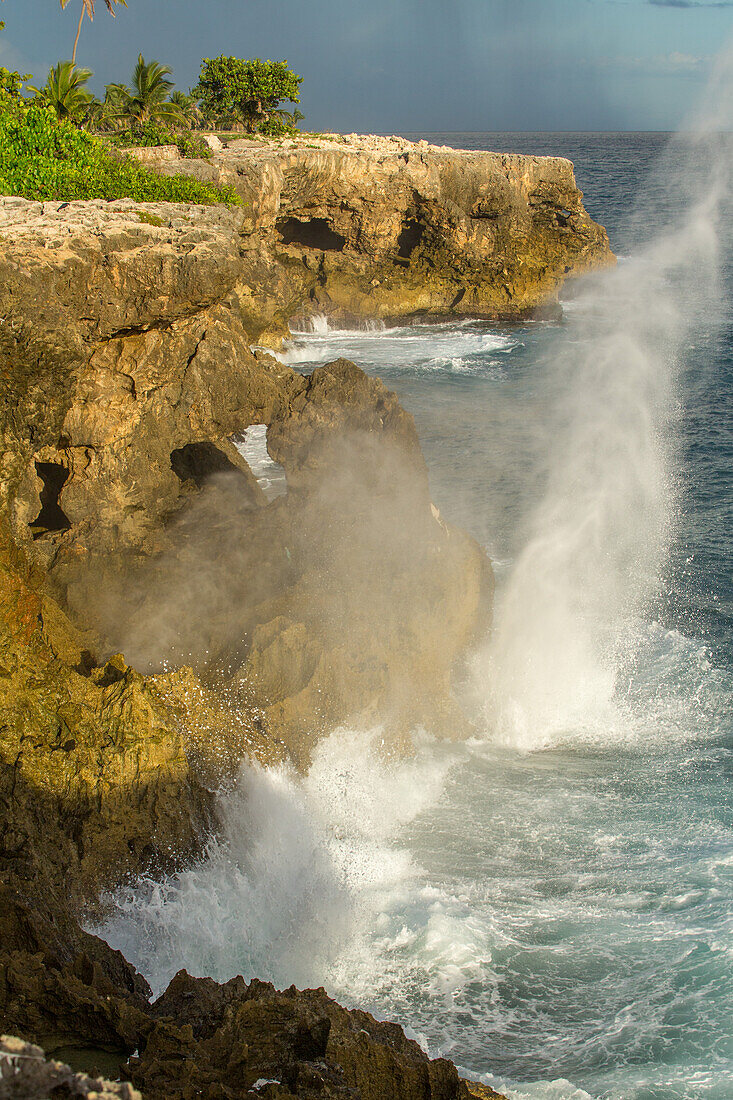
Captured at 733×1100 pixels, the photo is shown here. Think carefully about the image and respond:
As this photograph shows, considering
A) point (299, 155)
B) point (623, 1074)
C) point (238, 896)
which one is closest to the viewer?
point (623, 1074)

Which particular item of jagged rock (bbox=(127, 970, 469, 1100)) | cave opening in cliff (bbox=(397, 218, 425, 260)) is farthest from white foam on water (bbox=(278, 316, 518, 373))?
jagged rock (bbox=(127, 970, 469, 1100))

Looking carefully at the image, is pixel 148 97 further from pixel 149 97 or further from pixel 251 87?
pixel 251 87

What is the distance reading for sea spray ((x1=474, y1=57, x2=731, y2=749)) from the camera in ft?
51.3

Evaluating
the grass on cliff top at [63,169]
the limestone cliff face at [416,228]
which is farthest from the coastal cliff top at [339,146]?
the grass on cliff top at [63,169]

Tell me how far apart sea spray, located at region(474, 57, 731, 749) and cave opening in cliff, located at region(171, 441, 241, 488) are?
5973 millimetres

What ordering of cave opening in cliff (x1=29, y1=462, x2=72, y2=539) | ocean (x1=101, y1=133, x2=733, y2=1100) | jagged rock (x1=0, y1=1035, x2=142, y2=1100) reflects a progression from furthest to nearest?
1. cave opening in cliff (x1=29, y1=462, x2=72, y2=539)
2. ocean (x1=101, y1=133, x2=733, y2=1100)
3. jagged rock (x1=0, y1=1035, x2=142, y2=1100)

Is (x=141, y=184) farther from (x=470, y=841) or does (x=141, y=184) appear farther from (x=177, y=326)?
(x=470, y=841)

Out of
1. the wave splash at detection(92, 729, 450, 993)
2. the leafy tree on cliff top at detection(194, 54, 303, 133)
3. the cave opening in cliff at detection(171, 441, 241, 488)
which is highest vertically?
the leafy tree on cliff top at detection(194, 54, 303, 133)

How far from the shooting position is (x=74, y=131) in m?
16.0

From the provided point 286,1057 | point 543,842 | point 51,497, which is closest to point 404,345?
point 51,497

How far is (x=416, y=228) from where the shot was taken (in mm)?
44031

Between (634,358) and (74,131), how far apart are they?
1173 inches

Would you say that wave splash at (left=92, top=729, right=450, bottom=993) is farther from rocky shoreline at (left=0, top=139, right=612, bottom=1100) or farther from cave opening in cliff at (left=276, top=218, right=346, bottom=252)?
cave opening in cliff at (left=276, top=218, right=346, bottom=252)

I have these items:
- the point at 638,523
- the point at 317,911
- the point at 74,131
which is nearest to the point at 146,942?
the point at 317,911
